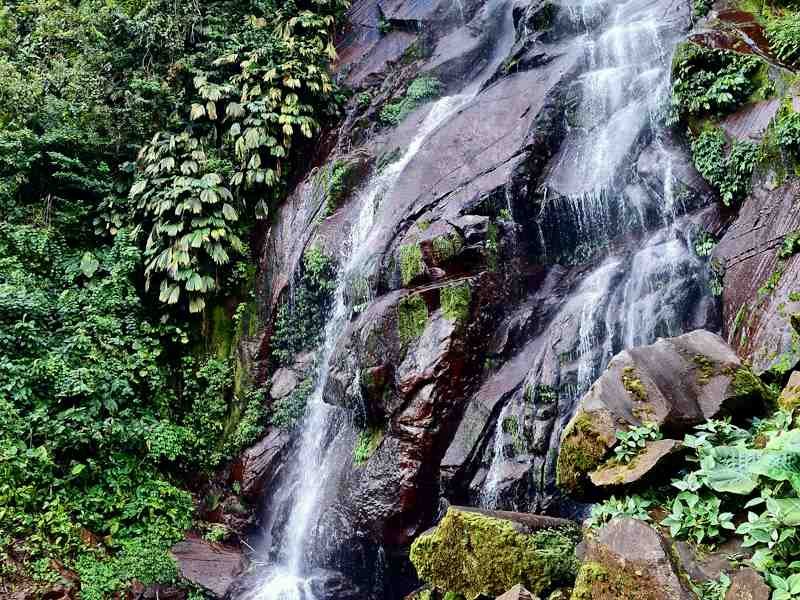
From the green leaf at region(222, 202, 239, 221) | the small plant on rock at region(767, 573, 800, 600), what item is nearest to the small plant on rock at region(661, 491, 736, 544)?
the small plant on rock at region(767, 573, 800, 600)

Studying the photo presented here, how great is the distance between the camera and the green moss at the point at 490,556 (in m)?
4.70

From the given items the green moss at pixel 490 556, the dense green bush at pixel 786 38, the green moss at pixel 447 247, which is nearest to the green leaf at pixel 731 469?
the green moss at pixel 490 556

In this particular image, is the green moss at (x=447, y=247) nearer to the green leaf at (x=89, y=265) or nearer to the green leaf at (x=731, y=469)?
the green leaf at (x=731, y=469)

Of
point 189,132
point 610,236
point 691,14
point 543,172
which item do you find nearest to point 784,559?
point 610,236

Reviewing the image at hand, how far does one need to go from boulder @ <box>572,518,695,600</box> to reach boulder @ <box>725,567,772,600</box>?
221 mm

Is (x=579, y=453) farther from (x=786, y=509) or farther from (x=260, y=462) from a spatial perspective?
(x=260, y=462)

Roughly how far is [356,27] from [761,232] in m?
12.1

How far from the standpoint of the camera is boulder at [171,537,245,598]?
9117 mm

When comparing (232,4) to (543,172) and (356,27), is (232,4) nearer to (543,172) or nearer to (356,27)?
(356,27)

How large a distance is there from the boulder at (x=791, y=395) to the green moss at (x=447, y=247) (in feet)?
16.0

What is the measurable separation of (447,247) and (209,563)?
599 centimetres

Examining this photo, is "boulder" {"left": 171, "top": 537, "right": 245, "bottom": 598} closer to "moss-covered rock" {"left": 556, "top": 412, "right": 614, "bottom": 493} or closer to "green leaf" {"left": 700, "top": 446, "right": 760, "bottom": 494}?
"moss-covered rock" {"left": 556, "top": 412, "right": 614, "bottom": 493}

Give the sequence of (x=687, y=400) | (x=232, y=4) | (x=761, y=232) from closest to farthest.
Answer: (x=687, y=400)
(x=761, y=232)
(x=232, y=4)

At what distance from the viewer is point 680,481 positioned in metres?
4.18
